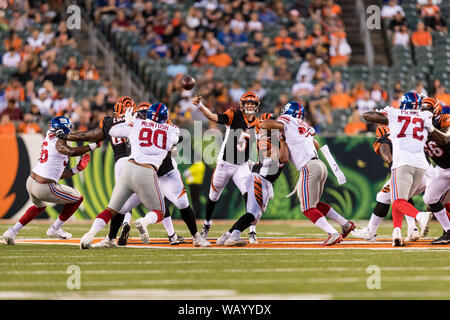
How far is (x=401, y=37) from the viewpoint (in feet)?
66.5

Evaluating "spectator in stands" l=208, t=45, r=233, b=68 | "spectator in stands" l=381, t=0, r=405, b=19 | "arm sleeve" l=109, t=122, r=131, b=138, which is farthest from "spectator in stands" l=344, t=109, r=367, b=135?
"arm sleeve" l=109, t=122, r=131, b=138

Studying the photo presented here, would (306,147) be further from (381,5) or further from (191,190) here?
(381,5)

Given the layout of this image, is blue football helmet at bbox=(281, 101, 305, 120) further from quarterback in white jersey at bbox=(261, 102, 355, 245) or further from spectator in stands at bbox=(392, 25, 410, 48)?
spectator in stands at bbox=(392, 25, 410, 48)

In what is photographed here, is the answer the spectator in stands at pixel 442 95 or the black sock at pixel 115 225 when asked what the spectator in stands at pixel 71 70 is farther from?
the black sock at pixel 115 225

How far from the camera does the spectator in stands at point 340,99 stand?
1770 cm

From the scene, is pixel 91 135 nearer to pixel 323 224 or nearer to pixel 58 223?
pixel 58 223

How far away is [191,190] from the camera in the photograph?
51.8 ft

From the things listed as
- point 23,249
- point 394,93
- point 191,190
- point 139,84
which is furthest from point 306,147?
point 139,84

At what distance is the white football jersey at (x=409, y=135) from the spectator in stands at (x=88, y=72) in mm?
10086

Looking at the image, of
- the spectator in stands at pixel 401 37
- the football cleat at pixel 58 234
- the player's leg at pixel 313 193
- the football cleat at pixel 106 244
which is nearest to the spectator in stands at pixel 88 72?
the spectator in stands at pixel 401 37

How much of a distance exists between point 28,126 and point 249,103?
288 inches

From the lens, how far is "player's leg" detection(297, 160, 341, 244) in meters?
10.1

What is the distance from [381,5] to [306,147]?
40.6 feet
